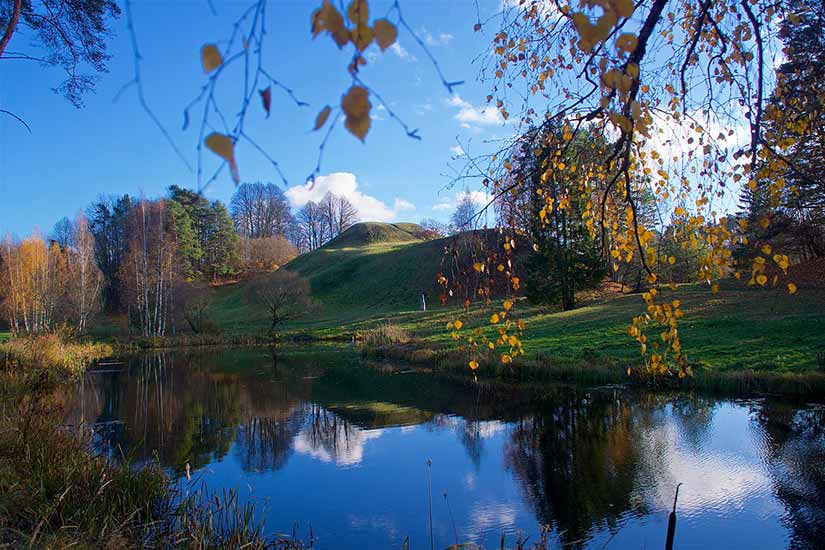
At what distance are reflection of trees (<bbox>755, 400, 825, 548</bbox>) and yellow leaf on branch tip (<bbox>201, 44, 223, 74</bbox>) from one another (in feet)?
24.4

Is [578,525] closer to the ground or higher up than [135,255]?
closer to the ground

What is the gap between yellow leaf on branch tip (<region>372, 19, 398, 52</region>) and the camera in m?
1.32

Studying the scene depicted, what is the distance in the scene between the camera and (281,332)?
118ft

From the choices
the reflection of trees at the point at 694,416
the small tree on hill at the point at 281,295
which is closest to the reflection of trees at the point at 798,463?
the reflection of trees at the point at 694,416

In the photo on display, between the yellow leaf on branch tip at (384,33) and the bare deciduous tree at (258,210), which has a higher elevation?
the bare deciduous tree at (258,210)

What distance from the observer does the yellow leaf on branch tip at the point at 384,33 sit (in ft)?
4.34

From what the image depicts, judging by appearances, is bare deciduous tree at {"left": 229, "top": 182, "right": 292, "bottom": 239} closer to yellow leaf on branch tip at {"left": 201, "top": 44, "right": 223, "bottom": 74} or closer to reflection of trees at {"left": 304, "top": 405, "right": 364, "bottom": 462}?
reflection of trees at {"left": 304, "top": 405, "right": 364, "bottom": 462}

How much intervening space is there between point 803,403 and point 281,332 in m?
30.2

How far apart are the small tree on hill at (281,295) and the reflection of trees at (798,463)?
30.7 m

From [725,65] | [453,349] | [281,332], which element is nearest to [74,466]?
[725,65]

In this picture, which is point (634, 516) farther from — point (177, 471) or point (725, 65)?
point (177, 471)

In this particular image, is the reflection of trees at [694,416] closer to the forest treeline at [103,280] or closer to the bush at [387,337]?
the bush at [387,337]

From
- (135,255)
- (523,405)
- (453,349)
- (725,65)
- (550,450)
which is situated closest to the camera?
(725,65)

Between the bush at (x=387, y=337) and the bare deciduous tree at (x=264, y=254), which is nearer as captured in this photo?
the bush at (x=387, y=337)
